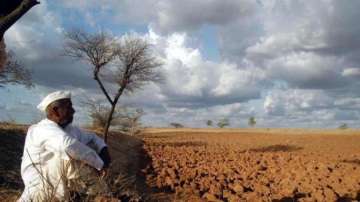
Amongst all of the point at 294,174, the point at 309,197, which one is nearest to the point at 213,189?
the point at 309,197

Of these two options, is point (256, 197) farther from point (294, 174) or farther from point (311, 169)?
point (311, 169)

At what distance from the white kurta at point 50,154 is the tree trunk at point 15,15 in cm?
471

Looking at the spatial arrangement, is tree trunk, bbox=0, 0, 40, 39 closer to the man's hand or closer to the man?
the man

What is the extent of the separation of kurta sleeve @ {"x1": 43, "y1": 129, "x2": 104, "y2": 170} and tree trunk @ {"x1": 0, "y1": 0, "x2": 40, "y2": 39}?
16.4 ft

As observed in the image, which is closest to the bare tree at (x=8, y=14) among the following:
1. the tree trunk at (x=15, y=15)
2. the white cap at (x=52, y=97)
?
the tree trunk at (x=15, y=15)

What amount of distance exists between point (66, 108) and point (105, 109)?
103ft

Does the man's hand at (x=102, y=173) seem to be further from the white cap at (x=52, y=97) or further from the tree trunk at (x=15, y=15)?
the tree trunk at (x=15, y=15)

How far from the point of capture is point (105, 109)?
36969 millimetres

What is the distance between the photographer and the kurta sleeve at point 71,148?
5324 millimetres

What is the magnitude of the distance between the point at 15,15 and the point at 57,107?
4844 millimetres

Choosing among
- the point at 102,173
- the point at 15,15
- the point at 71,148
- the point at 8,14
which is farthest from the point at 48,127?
the point at 8,14

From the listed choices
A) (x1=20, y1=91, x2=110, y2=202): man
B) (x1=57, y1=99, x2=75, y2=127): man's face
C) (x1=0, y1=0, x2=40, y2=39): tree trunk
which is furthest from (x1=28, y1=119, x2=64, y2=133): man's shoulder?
(x1=0, y1=0, x2=40, y2=39): tree trunk

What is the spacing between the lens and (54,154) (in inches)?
219

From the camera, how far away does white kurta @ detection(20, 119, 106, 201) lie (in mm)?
5363
